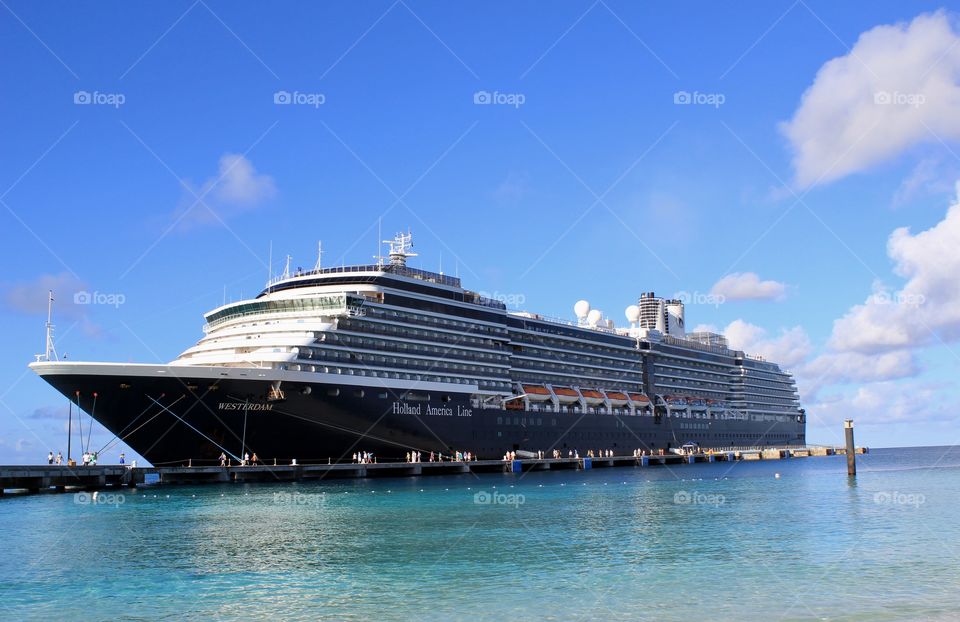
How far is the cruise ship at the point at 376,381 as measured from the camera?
48.7 metres

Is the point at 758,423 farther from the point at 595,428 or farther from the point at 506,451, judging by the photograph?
the point at 506,451

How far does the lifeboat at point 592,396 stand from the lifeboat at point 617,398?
190 centimetres

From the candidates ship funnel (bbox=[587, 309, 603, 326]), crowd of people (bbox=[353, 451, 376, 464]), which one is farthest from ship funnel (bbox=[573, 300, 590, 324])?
crowd of people (bbox=[353, 451, 376, 464])

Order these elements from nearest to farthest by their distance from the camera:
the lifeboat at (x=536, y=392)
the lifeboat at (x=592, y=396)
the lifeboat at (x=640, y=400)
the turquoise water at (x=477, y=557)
A: the turquoise water at (x=477, y=557), the lifeboat at (x=536, y=392), the lifeboat at (x=592, y=396), the lifeboat at (x=640, y=400)

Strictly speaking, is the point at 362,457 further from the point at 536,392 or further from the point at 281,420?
the point at 536,392

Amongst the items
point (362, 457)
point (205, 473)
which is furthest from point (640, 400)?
point (205, 473)

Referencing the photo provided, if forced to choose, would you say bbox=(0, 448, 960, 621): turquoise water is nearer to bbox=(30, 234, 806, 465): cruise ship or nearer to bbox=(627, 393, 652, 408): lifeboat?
bbox=(30, 234, 806, 465): cruise ship

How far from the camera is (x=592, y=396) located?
3199 inches

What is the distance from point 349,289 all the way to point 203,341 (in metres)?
11.7

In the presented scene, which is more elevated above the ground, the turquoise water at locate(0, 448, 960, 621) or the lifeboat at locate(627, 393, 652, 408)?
the lifeboat at locate(627, 393, 652, 408)

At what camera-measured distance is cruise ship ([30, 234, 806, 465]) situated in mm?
48656

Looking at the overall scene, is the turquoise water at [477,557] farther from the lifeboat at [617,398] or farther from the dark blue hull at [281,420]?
the lifeboat at [617,398]

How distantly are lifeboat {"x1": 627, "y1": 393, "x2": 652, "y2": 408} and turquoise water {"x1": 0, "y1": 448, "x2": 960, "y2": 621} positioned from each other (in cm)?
4357

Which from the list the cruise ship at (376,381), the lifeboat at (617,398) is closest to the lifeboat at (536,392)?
the cruise ship at (376,381)
